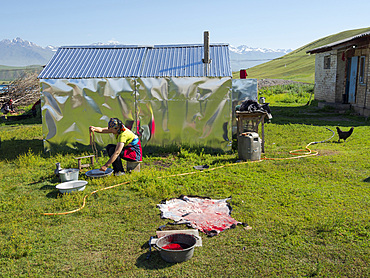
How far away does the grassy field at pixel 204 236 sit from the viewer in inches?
192

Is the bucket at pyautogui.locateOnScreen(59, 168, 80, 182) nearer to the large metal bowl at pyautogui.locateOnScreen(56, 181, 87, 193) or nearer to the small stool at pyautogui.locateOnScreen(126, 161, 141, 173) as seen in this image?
the large metal bowl at pyautogui.locateOnScreen(56, 181, 87, 193)

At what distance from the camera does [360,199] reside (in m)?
7.00

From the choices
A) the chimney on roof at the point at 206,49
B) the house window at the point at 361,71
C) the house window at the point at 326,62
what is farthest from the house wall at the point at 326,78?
the chimney on roof at the point at 206,49

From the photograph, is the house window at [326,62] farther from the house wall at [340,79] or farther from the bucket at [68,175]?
the bucket at [68,175]

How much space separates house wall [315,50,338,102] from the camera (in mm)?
22656

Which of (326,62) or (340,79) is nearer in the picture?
(340,79)

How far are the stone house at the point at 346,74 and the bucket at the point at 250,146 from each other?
1071 cm

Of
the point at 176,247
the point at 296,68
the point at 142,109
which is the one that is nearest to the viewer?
the point at 176,247

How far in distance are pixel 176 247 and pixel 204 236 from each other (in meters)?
0.67

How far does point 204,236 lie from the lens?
225 inches

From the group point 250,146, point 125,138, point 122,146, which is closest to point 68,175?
point 122,146

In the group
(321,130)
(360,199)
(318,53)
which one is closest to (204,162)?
(360,199)

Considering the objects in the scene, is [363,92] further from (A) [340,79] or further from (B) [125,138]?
(B) [125,138]

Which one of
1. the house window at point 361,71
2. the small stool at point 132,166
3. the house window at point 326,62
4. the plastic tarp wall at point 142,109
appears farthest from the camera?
the house window at point 326,62
